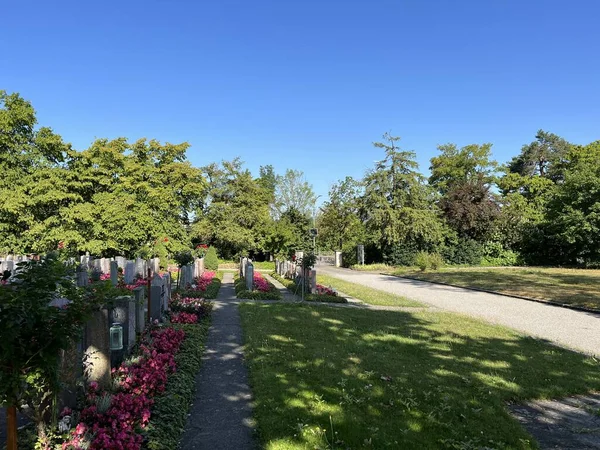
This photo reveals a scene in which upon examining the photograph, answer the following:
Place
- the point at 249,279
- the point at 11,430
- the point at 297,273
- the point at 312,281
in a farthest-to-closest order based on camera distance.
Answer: the point at 297,273
the point at 249,279
the point at 312,281
the point at 11,430

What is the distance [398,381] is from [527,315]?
7.97 m

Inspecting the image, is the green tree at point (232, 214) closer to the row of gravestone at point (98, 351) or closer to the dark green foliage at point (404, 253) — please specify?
the dark green foliage at point (404, 253)

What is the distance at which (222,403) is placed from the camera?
15.1 feet

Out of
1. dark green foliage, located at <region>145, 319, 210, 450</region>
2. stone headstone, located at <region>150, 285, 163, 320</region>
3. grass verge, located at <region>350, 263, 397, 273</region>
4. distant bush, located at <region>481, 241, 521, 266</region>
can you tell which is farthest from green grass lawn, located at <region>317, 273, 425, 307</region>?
distant bush, located at <region>481, 241, 521, 266</region>

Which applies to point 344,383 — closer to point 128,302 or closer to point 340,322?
point 128,302

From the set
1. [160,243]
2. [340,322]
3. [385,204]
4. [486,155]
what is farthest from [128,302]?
[486,155]

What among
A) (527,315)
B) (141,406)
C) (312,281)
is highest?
(312,281)

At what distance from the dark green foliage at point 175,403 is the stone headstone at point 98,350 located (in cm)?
65

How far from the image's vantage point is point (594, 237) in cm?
3023

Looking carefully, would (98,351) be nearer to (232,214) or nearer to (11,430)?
(11,430)

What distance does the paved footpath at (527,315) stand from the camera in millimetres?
8602

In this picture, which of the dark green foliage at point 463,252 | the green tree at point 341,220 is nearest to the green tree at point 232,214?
the green tree at point 341,220

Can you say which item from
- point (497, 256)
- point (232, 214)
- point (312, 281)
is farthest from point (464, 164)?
point (312, 281)

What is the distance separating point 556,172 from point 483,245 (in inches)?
813
